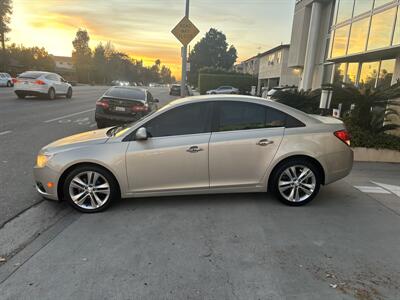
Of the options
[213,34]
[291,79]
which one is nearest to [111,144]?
[291,79]

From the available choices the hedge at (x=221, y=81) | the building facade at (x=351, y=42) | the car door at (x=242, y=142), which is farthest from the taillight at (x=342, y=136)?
the hedge at (x=221, y=81)

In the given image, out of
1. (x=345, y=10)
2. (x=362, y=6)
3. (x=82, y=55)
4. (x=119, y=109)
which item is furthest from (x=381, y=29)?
(x=82, y=55)

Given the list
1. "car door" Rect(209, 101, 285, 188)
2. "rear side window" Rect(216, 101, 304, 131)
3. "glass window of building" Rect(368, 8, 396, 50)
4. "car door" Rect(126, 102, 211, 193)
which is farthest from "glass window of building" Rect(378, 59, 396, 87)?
"car door" Rect(126, 102, 211, 193)

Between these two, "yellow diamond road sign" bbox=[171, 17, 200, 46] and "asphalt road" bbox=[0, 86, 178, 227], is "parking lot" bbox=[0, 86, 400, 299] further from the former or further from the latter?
"yellow diamond road sign" bbox=[171, 17, 200, 46]

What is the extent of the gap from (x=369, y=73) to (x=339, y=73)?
3.75 m

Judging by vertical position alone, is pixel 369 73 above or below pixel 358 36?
below

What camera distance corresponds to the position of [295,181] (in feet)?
16.0

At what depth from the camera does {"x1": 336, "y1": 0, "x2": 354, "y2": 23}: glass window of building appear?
15.1 m

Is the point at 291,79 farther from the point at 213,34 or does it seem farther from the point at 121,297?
the point at 213,34

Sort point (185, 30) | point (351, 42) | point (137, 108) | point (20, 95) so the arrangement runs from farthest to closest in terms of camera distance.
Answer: point (20, 95), point (351, 42), point (185, 30), point (137, 108)

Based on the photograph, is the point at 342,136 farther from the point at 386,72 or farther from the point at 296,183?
the point at 386,72

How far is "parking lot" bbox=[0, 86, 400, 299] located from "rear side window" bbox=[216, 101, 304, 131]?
117cm

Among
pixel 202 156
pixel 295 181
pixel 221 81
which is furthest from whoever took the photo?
pixel 221 81

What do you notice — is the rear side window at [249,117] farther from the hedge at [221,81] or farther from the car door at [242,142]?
the hedge at [221,81]
